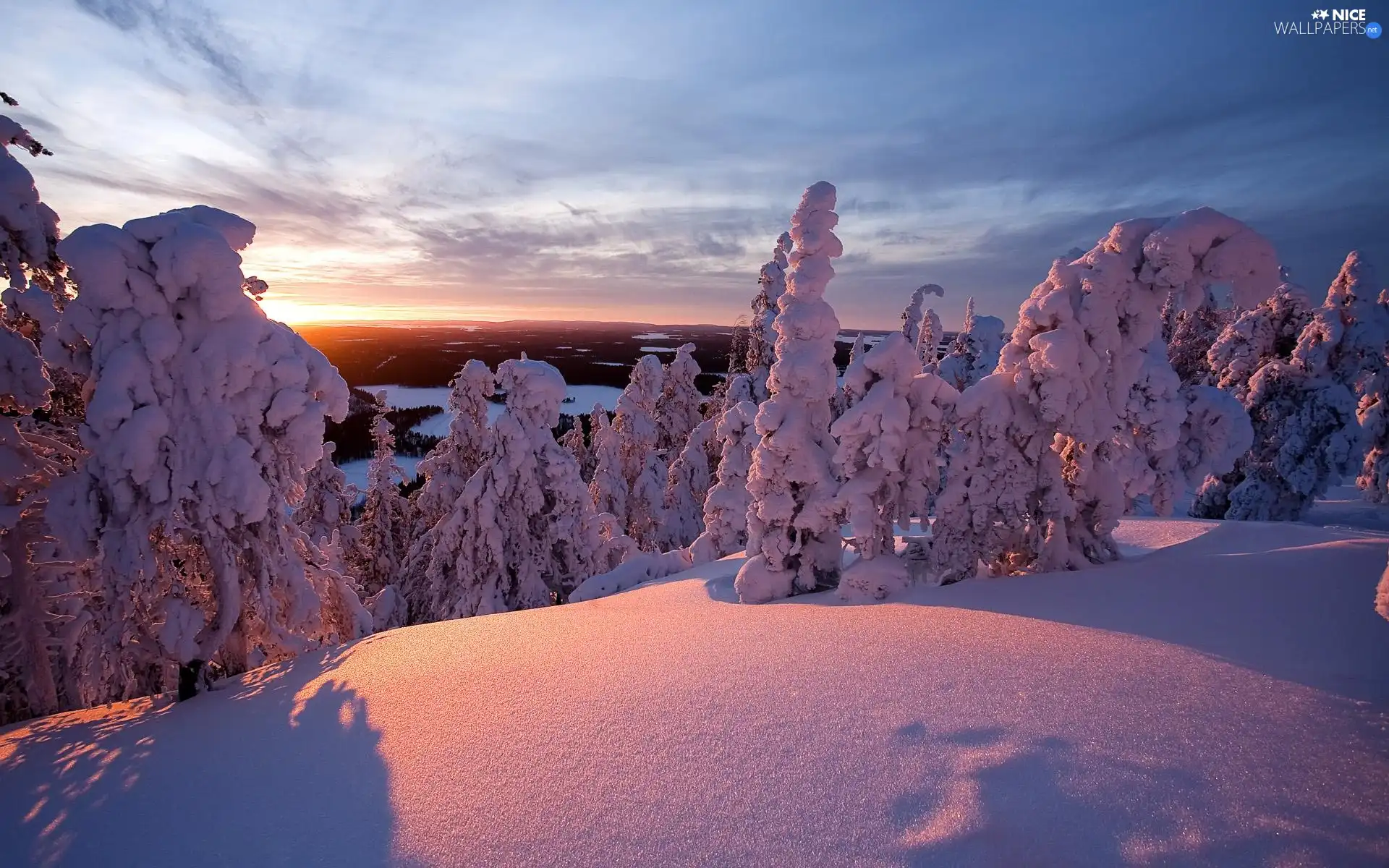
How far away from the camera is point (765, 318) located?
2291cm

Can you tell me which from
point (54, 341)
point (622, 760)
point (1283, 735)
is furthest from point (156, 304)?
point (1283, 735)

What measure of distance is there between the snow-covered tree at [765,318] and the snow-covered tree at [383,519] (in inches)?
596

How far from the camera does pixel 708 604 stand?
967cm

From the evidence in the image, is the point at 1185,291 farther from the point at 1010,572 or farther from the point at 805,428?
the point at 805,428

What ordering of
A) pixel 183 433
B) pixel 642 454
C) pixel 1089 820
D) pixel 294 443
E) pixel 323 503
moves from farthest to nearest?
Answer: 1. pixel 642 454
2. pixel 323 503
3. pixel 294 443
4. pixel 183 433
5. pixel 1089 820

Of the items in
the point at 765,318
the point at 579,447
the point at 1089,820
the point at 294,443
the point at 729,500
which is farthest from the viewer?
the point at 579,447

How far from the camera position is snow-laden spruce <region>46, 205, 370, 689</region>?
258 inches

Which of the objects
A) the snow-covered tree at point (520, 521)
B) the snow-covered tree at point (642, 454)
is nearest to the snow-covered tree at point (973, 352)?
the snow-covered tree at point (642, 454)

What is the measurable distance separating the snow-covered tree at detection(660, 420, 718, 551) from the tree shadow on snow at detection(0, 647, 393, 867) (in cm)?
2241

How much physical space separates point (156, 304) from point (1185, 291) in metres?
13.0

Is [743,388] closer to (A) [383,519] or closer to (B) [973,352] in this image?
(B) [973,352]

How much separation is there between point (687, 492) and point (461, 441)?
1300 cm

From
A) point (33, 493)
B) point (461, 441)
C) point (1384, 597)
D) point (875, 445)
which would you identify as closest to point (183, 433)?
point (33, 493)

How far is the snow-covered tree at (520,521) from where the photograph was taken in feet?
55.1
